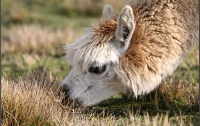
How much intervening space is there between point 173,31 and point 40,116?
1.97 metres

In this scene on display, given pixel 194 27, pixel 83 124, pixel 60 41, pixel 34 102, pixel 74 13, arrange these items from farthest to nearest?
pixel 74 13, pixel 60 41, pixel 194 27, pixel 34 102, pixel 83 124

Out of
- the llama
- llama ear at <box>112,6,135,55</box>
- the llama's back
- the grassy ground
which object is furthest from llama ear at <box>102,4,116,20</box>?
the grassy ground

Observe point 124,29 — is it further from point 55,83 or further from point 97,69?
point 55,83

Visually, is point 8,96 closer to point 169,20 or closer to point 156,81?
point 156,81

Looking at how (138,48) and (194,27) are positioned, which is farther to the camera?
(194,27)

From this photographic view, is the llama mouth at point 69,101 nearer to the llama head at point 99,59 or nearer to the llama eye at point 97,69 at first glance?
the llama head at point 99,59

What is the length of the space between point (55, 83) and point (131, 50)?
1.35m

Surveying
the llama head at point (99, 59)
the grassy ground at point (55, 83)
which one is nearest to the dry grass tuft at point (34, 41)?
the grassy ground at point (55, 83)

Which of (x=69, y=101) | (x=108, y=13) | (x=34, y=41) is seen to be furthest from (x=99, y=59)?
(x=34, y=41)

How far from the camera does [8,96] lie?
5191mm

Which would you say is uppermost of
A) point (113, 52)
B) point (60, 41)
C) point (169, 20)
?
point (169, 20)

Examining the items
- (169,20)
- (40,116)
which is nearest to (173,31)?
(169,20)

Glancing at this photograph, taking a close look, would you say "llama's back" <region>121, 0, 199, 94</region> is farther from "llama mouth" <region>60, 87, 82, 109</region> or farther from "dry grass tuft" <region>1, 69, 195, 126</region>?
"llama mouth" <region>60, 87, 82, 109</region>

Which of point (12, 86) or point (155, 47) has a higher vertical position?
point (155, 47)
